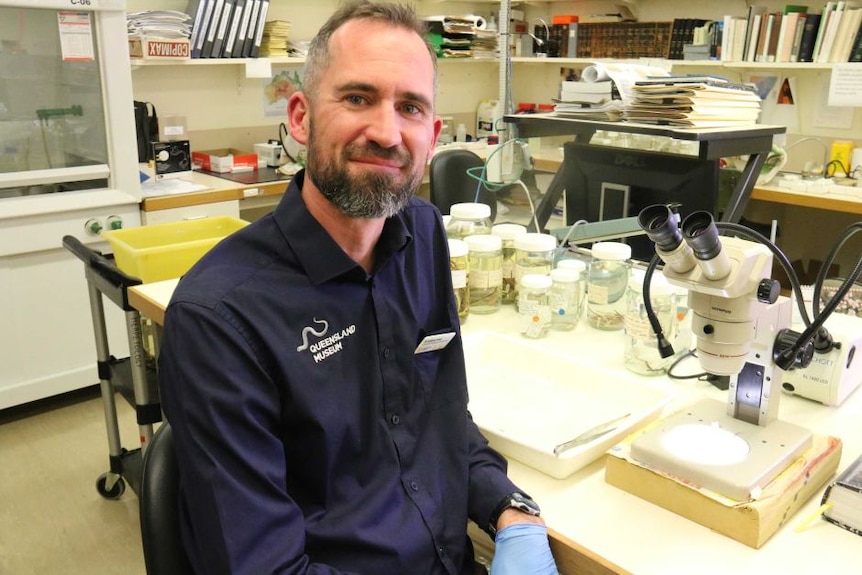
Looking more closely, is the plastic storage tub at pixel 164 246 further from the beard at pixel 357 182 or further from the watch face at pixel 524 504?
the watch face at pixel 524 504

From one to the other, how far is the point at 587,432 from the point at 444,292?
0.34m

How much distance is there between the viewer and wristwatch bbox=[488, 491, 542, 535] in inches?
40.8

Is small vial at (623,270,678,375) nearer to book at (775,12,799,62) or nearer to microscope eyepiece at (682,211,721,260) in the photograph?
microscope eyepiece at (682,211,721,260)

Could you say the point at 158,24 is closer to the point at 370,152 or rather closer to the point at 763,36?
the point at 370,152

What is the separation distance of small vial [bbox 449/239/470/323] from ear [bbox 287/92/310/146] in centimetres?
60

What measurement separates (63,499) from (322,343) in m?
1.84

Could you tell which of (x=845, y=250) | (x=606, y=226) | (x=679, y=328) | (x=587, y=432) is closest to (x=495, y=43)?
(x=845, y=250)

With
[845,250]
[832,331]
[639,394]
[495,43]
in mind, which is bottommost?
[845,250]

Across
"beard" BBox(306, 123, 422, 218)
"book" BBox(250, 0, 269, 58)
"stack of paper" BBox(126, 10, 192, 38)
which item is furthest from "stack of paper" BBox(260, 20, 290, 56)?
"beard" BBox(306, 123, 422, 218)

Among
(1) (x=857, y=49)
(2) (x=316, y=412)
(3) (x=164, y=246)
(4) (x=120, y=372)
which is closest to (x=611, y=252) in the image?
(2) (x=316, y=412)

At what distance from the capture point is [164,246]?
216 cm

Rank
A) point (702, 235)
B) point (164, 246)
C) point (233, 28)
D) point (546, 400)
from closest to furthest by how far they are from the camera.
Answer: point (702, 235) < point (546, 400) < point (164, 246) < point (233, 28)

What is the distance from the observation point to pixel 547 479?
3.71ft

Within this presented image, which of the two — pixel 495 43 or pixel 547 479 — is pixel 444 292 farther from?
pixel 495 43
